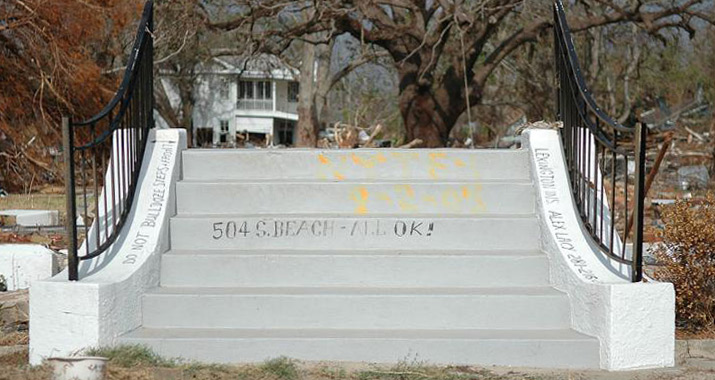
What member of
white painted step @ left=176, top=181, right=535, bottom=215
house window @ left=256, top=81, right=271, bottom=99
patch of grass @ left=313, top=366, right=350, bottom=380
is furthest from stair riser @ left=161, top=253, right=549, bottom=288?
house window @ left=256, top=81, right=271, bottom=99

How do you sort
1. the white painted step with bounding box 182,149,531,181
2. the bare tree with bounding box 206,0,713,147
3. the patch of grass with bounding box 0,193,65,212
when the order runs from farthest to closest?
the bare tree with bounding box 206,0,713,147 → the patch of grass with bounding box 0,193,65,212 → the white painted step with bounding box 182,149,531,181

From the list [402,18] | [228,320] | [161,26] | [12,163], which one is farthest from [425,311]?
[402,18]

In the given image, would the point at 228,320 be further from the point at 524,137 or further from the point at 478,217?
the point at 524,137

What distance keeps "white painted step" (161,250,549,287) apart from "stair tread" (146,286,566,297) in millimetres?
65

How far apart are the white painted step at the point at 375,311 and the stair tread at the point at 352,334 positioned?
0.05 m

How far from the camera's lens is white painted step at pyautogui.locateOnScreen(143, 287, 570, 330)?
5320 mm

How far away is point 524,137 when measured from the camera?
6676 millimetres

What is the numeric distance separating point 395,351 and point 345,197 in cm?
149

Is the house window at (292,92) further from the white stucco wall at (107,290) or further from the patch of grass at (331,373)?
the patch of grass at (331,373)

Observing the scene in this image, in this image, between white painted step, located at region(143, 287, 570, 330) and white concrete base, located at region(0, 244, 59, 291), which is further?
white concrete base, located at region(0, 244, 59, 291)

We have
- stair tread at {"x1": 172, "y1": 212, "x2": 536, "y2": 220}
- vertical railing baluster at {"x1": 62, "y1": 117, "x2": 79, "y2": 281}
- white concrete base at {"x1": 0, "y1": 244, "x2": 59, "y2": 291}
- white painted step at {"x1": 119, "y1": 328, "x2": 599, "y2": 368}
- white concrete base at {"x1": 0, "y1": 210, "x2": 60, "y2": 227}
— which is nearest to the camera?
vertical railing baluster at {"x1": 62, "y1": 117, "x2": 79, "y2": 281}

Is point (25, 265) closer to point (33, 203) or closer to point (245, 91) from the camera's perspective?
point (33, 203)

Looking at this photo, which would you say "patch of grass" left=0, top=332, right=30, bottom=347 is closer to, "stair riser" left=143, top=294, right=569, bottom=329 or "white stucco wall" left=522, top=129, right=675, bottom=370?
"stair riser" left=143, top=294, right=569, bottom=329

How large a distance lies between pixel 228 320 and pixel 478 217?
184 cm
